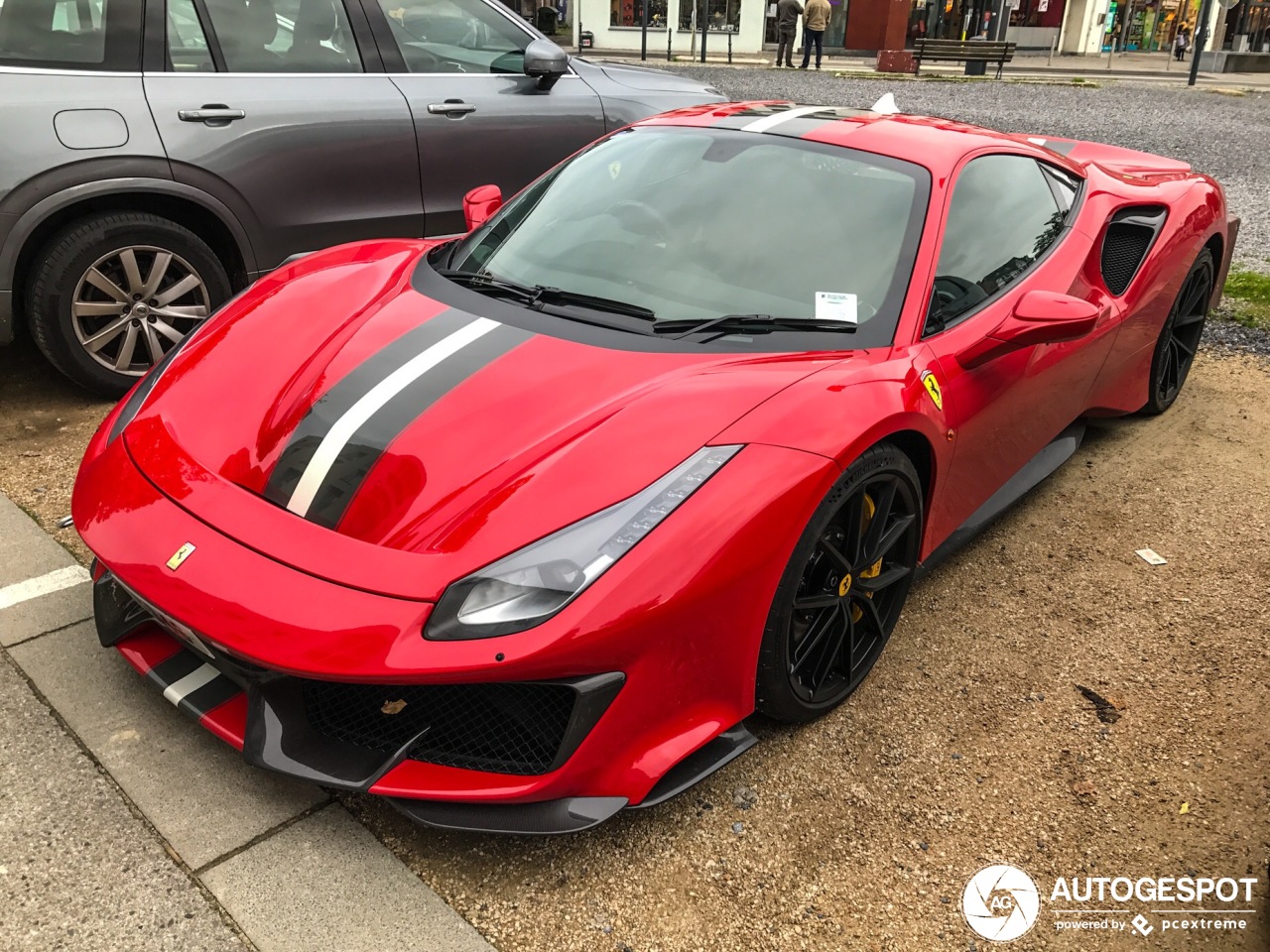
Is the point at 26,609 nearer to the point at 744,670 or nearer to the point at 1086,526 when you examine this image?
the point at 744,670

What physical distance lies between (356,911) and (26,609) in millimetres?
1453

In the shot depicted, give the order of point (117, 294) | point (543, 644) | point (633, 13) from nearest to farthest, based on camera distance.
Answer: point (543, 644) → point (117, 294) → point (633, 13)

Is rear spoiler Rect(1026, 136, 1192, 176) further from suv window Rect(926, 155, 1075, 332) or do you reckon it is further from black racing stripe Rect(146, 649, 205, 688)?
black racing stripe Rect(146, 649, 205, 688)

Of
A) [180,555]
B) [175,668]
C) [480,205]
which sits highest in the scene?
[480,205]

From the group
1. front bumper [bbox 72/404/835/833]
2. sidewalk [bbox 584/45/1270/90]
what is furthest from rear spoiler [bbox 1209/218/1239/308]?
sidewalk [bbox 584/45/1270/90]

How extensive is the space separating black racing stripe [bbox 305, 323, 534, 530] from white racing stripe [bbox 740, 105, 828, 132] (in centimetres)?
113

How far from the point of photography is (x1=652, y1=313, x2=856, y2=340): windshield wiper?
8.25 ft

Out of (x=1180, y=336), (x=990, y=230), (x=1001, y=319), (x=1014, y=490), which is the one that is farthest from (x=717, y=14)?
(x=1001, y=319)

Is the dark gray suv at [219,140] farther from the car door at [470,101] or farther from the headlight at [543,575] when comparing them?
the headlight at [543,575]

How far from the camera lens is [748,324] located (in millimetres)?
2545

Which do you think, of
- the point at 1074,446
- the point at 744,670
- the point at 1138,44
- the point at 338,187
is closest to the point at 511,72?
the point at 338,187

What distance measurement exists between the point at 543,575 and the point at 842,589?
83 centimetres

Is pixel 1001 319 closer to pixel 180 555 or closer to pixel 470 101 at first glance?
pixel 180 555

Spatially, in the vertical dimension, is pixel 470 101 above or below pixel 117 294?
above
